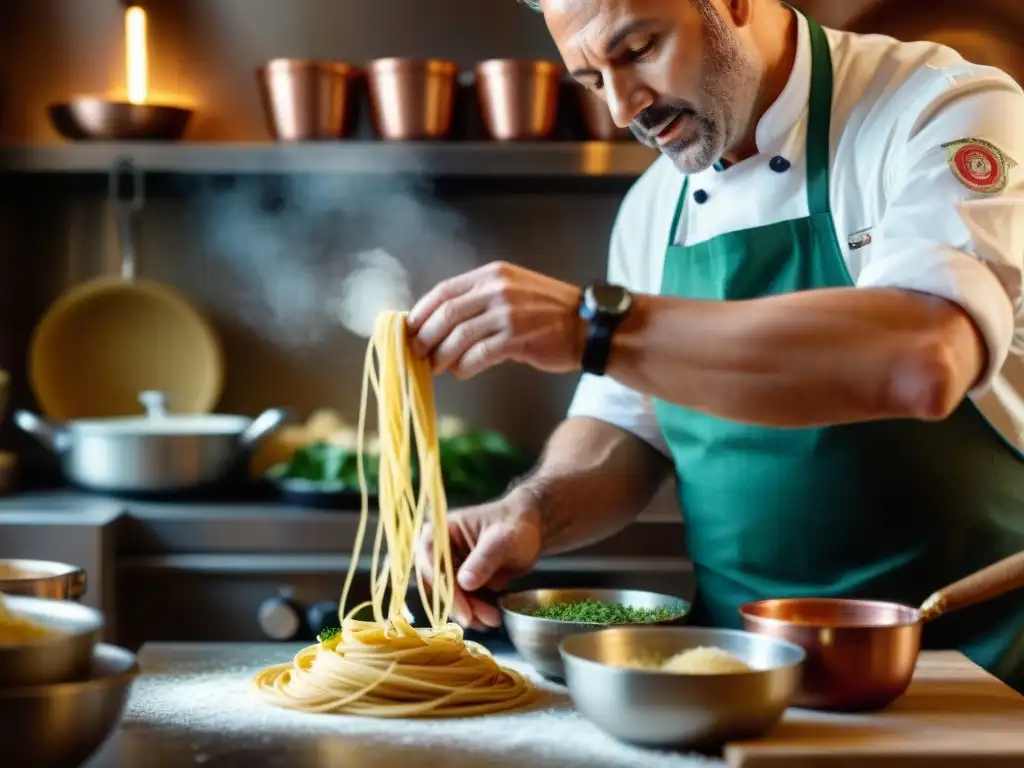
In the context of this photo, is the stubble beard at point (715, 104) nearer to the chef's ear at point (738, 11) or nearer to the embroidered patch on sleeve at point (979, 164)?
the chef's ear at point (738, 11)

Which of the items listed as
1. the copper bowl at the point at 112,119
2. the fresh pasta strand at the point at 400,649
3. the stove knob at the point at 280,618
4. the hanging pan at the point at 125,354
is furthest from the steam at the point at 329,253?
the fresh pasta strand at the point at 400,649

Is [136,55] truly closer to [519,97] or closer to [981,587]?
[519,97]

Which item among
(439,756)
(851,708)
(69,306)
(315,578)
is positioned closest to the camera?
(439,756)

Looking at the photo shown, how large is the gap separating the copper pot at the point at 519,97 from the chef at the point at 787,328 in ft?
3.03

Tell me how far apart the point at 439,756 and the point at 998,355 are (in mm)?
843

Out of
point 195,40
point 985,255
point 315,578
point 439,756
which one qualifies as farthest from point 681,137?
point 195,40

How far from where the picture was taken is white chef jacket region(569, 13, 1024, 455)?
1.69m

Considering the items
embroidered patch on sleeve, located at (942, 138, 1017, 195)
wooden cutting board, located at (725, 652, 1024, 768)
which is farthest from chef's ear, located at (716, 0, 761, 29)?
wooden cutting board, located at (725, 652, 1024, 768)

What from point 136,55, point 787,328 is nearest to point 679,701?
point 787,328

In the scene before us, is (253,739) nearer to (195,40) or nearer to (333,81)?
(333,81)

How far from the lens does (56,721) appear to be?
1276 mm

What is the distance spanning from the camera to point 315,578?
3066mm

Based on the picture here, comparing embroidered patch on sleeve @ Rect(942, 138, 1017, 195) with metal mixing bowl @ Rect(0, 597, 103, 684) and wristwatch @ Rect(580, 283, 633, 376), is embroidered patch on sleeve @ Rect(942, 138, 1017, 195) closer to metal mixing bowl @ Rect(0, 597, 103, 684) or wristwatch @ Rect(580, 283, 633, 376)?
wristwatch @ Rect(580, 283, 633, 376)

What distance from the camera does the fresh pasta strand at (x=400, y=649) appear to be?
161cm
